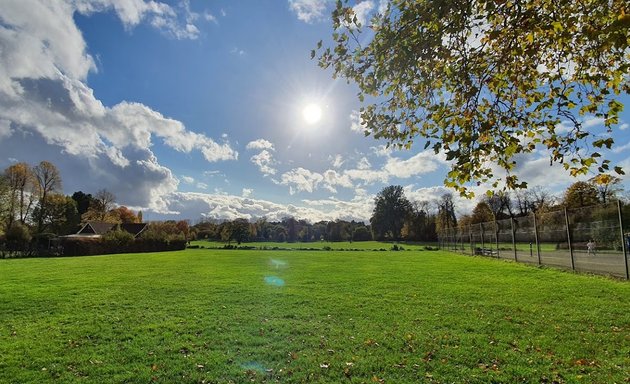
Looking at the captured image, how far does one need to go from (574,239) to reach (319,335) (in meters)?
16.7

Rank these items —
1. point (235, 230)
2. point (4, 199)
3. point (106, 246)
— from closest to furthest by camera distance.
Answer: point (106, 246) → point (4, 199) → point (235, 230)

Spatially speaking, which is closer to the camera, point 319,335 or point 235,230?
point 319,335

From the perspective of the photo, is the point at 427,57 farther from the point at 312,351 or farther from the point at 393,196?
the point at 393,196

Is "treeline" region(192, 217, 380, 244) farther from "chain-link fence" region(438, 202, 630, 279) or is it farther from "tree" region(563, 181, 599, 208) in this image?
"chain-link fence" region(438, 202, 630, 279)

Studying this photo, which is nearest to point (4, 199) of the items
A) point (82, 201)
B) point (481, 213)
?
point (82, 201)

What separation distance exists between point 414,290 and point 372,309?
12.7 feet

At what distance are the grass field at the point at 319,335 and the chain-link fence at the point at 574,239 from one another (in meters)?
2.37

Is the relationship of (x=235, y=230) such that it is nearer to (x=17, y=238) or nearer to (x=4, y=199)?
(x=4, y=199)

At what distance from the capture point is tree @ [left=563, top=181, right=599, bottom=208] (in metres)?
59.2

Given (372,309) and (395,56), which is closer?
(395,56)

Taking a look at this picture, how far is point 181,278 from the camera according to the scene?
17422mm

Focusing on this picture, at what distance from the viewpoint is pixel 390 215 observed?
116812mm

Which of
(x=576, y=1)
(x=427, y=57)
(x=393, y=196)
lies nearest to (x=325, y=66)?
(x=427, y=57)

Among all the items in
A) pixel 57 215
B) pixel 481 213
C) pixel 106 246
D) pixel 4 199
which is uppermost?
pixel 4 199
